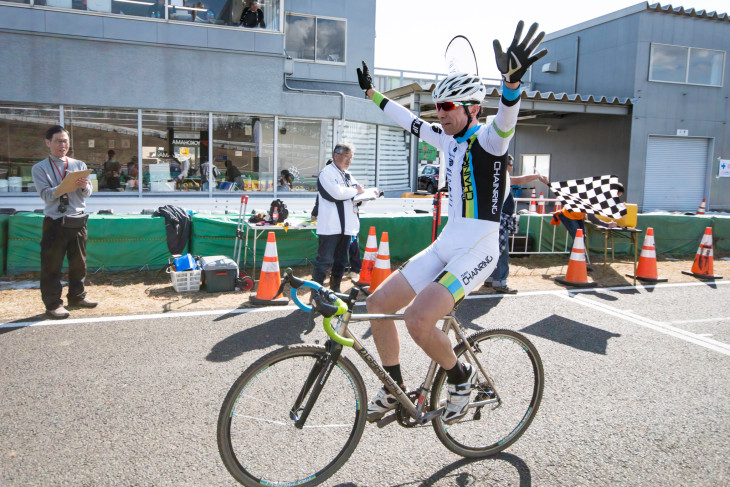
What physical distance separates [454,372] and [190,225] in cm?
653

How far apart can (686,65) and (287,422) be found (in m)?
22.4

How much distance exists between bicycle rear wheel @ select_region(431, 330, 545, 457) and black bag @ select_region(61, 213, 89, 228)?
196 inches

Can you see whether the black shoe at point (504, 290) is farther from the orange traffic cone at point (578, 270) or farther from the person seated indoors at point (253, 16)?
the person seated indoors at point (253, 16)

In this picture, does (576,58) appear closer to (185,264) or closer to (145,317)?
(185,264)

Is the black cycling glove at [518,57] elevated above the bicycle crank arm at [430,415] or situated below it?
above

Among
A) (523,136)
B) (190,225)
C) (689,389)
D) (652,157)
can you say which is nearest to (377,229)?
(190,225)

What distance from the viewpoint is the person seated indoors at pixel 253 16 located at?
1348 cm

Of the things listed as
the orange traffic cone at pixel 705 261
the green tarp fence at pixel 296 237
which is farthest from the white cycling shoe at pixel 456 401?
the orange traffic cone at pixel 705 261

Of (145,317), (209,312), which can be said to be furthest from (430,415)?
(145,317)

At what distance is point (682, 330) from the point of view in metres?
6.13

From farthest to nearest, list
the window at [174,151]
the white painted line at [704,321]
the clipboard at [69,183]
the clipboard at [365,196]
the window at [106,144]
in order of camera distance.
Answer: the window at [174,151] < the window at [106,144] < the clipboard at [365,196] < the white painted line at [704,321] < the clipboard at [69,183]

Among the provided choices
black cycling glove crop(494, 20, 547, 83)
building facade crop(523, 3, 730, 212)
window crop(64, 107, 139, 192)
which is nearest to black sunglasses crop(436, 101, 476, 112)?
black cycling glove crop(494, 20, 547, 83)

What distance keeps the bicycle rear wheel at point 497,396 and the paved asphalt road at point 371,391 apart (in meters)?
0.11

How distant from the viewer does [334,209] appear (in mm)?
7168
